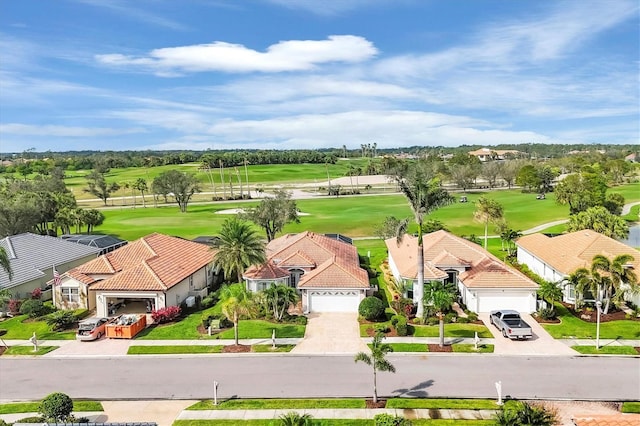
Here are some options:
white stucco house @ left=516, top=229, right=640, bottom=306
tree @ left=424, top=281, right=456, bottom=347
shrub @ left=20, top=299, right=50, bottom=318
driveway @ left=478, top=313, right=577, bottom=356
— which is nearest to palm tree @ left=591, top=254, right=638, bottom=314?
white stucco house @ left=516, top=229, right=640, bottom=306

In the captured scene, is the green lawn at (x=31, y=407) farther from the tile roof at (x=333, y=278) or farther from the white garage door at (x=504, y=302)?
the white garage door at (x=504, y=302)

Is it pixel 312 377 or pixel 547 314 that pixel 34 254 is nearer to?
pixel 312 377

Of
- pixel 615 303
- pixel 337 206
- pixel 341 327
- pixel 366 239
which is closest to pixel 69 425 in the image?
pixel 341 327

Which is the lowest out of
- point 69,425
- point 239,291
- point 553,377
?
point 553,377

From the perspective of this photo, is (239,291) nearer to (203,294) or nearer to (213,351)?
(213,351)

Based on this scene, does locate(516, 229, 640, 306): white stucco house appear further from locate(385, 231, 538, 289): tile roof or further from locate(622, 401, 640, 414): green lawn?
locate(622, 401, 640, 414): green lawn

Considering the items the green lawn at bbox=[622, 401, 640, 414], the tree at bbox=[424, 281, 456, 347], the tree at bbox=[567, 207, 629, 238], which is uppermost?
the tree at bbox=[567, 207, 629, 238]
